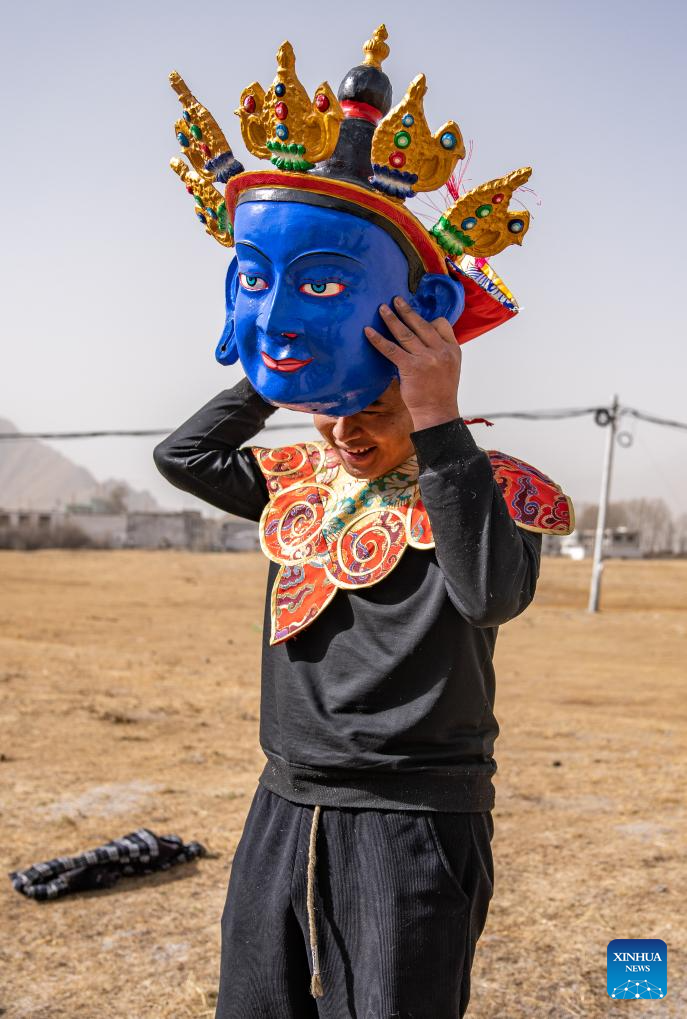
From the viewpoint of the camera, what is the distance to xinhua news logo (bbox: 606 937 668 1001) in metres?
3.65

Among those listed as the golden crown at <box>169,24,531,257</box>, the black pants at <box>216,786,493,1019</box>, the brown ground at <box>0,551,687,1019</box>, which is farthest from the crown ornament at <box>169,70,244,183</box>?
the brown ground at <box>0,551,687,1019</box>

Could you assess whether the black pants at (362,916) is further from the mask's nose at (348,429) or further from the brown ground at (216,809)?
the brown ground at (216,809)

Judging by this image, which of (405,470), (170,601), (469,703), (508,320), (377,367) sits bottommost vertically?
(170,601)

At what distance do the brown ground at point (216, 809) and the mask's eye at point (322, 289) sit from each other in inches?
103

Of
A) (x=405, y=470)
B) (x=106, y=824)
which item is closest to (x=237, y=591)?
(x=106, y=824)

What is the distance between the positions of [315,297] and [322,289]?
0.07 feet

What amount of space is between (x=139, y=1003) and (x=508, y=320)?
2697 millimetres

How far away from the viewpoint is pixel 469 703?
2.00m

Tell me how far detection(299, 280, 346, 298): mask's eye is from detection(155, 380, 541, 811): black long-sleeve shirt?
0.32m

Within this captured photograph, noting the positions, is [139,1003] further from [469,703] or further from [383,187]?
[383,187]

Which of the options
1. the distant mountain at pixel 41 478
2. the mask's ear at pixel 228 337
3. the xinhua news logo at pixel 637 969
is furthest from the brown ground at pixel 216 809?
the distant mountain at pixel 41 478

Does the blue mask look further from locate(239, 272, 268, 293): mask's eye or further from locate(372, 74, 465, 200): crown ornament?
locate(372, 74, 465, 200): crown ornament

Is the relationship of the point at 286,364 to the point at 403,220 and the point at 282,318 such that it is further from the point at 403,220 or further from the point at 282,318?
the point at 403,220

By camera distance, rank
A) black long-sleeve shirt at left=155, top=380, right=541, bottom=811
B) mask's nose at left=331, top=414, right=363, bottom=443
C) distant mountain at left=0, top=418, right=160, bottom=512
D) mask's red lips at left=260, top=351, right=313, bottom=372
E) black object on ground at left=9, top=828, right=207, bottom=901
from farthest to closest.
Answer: distant mountain at left=0, top=418, right=160, bottom=512 → black object on ground at left=9, top=828, right=207, bottom=901 → mask's nose at left=331, top=414, right=363, bottom=443 → mask's red lips at left=260, top=351, right=313, bottom=372 → black long-sleeve shirt at left=155, top=380, right=541, bottom=811
